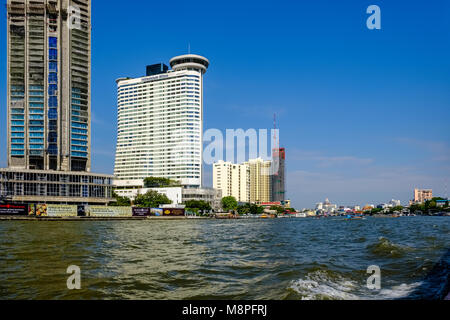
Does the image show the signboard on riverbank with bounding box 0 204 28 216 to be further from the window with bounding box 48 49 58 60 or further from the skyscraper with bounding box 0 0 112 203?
the window with bounding box 48 49 58 60

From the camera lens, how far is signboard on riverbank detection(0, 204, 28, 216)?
90.2m

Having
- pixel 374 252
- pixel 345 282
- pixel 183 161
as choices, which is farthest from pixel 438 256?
pixel 183 161

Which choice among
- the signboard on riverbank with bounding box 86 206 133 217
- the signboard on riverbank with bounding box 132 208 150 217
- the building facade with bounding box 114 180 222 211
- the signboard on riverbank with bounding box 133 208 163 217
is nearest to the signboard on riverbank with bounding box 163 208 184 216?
the signboard on riverbank with bounding box 133 208 163 217

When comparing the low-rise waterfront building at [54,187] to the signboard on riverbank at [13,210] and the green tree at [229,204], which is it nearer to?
the signboard on riverbank at [13,210]

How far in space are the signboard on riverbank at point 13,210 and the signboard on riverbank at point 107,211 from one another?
57.6 ft

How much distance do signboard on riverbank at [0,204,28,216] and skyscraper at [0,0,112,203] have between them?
29543 millimetres

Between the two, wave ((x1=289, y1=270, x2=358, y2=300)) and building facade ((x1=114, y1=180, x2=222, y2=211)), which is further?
building facade ((x1=114, y1=180, x2=222, y2=211))

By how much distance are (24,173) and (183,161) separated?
9296 cm

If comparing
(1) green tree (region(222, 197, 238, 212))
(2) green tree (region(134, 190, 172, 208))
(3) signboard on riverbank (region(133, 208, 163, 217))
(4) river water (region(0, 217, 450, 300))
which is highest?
(4) river water (region(0, 217, 450, 300))

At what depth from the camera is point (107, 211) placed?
362 ft

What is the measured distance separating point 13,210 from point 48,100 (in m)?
53.5

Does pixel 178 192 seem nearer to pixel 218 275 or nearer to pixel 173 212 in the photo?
pixel 173 212

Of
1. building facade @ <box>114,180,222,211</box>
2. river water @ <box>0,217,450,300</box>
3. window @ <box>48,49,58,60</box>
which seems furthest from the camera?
building facade @ <box>114,180,222,211</box>
